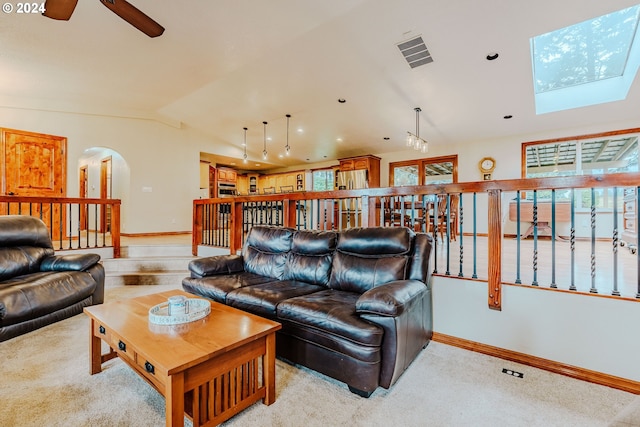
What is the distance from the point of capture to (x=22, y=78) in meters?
4.81

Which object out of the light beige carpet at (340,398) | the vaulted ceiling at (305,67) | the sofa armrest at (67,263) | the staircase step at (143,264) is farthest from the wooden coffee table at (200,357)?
the vaulted ceiling at (305,67)

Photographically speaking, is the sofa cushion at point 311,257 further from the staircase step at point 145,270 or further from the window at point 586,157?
the window at point 586,157

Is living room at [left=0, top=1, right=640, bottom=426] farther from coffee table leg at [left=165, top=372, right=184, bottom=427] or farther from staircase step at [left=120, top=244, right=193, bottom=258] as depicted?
coffee table leg at [left=165, top=372, right=184, bottom=427]

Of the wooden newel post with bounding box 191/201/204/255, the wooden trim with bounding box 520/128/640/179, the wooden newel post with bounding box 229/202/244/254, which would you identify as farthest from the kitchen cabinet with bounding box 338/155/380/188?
the wooden newel post with bounding box 191/201/204/255

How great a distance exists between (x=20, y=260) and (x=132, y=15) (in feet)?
8.74

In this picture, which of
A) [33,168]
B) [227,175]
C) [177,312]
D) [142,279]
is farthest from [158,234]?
[177,312]

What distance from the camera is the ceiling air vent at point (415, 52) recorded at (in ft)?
12.9

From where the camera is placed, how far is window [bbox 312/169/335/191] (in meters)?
9.79

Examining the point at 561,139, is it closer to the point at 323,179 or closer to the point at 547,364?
the point at 547,364

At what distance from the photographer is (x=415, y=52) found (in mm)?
4141

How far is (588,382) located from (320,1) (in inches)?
165

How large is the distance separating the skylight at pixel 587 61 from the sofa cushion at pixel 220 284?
15.6ft

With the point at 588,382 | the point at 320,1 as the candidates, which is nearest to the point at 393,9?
the point at 320,1

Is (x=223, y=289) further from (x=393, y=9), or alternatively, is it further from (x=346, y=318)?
(x=393, y=9)
